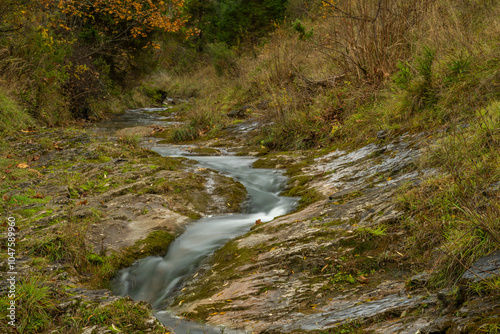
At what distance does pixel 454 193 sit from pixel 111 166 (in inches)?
222

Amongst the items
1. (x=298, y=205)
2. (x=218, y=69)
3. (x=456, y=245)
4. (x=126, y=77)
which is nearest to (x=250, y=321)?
(x=456, y=245)

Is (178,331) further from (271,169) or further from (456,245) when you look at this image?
(271,169)

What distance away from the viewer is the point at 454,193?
334 centimetres

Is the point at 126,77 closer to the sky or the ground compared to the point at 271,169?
closer to the sky

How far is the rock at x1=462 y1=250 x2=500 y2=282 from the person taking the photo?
215cm

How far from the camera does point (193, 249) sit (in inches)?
185

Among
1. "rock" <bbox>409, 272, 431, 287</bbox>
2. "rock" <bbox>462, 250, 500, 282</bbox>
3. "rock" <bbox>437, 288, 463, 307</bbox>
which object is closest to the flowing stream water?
"rock" <bbox>409, 272, 431, 287</bbox>

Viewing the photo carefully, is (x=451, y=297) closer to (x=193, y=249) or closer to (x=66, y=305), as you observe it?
(x=66, y=305)

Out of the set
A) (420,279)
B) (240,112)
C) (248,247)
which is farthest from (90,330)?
(240,112)

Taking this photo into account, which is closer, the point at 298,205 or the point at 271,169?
the point at 298,205

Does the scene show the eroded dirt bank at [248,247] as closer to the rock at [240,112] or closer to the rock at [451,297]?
the rock at [451,297]

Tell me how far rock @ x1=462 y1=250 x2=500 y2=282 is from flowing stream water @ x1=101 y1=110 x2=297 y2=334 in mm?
1733

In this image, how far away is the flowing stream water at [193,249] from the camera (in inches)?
158

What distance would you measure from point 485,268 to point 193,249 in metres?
3.29
